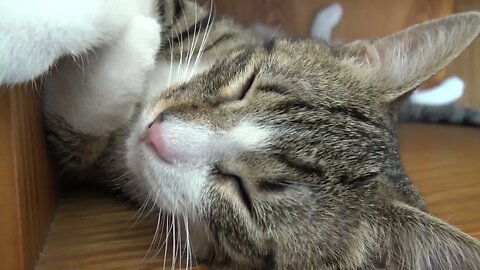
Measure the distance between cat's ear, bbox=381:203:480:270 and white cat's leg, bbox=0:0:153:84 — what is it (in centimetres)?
50

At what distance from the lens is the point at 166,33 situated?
4.03 feet

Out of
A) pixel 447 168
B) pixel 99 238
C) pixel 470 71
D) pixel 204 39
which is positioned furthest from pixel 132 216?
pixel 470 71

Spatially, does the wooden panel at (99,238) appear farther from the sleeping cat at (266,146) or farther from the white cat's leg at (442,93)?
the white cat's leg at (442,93)

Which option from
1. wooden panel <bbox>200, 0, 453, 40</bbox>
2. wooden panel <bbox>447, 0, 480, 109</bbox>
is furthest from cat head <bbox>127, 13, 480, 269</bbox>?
wooden panel <bbox>447, 0, 480, 109</bbox>

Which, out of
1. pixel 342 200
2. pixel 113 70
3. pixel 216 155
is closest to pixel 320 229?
pixel 342 200

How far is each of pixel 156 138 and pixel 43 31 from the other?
25 centimetres

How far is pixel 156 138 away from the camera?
3.20 feet

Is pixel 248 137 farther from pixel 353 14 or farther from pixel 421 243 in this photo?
pixel 353 14

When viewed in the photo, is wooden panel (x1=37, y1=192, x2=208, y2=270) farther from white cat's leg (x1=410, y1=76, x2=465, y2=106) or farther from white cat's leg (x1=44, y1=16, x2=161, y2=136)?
white cat's leg (x1=410, y1=76, x2=465, y2=106)

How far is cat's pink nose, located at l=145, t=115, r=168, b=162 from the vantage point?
38.3 inches

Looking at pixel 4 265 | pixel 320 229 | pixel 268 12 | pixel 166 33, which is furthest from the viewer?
pixel 268 12

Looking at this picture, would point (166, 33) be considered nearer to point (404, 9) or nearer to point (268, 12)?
point (268, 12)

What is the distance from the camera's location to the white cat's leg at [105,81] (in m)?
1.01

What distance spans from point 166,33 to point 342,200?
460 millimetres
